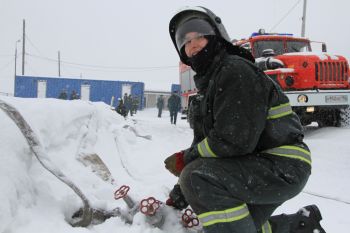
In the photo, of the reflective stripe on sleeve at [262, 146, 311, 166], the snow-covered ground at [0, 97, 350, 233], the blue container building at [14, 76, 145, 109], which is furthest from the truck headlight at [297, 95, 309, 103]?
the blue container building at [14, 76, 145, 109]

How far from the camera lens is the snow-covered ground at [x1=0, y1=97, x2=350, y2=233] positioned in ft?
7.32

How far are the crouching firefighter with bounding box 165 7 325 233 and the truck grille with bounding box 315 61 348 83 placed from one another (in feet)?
20.3

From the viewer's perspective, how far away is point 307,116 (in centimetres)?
853

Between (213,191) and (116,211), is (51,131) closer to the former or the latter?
(116,211)

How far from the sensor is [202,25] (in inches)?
→ 91.4

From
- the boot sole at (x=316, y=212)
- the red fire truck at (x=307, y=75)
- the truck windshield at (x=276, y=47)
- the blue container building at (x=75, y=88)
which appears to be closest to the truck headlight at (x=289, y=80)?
the red fire truck at (x=307, y=75)

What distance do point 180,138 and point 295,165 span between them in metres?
7.37

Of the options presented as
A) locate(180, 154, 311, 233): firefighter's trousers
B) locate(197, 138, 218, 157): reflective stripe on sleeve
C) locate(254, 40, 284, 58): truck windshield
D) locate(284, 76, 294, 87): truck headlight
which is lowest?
locate(180, 154, 311, 233): firefighter's trousers

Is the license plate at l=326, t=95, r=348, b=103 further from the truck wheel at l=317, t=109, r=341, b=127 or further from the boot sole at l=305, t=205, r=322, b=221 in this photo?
the boot sole at l=305, t=205, r=322, b=221

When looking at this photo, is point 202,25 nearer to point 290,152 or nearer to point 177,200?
point 290,152

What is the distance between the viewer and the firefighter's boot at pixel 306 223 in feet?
8.12

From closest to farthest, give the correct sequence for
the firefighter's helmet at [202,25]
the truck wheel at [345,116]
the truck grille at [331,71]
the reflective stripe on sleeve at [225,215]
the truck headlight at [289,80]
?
the reflective stripe on sleeve at [225,215] → the firefighter's helmet at [202,25] → the truck headlight at [289,80] → the truck grille at [331,71] → the truck wheel at [345,116]

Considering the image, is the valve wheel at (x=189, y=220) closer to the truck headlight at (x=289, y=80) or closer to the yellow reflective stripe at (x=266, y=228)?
the yellow reflective stripe at (x=266, y=228)

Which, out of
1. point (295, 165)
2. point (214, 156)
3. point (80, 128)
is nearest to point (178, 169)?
point (214, 156)
